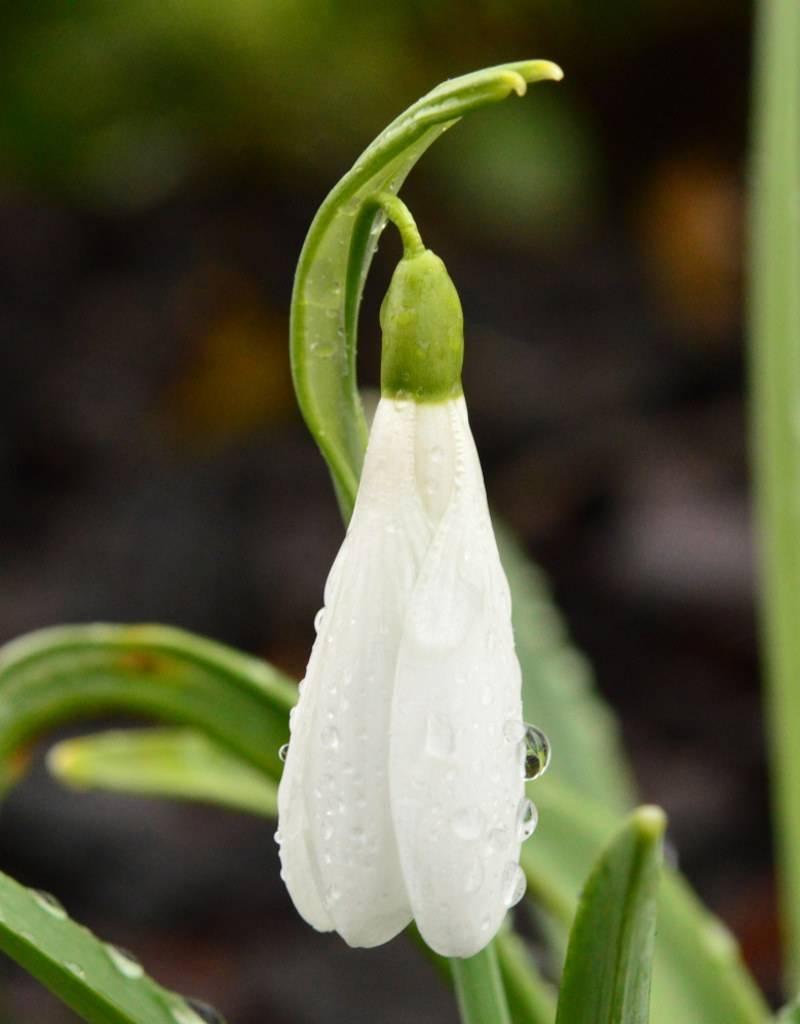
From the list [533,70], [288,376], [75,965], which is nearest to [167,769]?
[75,965]

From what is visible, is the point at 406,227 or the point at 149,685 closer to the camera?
the point at 406,227

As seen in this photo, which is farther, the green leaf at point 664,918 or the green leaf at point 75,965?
the green leaf at point 664,918

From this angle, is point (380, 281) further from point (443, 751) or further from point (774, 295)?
point (443, 751)

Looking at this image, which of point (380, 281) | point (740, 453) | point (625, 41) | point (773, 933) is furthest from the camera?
point (625, 41)

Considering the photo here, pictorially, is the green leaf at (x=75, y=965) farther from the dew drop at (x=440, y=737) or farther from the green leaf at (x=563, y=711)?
the green leaf at (x=563, y=711)

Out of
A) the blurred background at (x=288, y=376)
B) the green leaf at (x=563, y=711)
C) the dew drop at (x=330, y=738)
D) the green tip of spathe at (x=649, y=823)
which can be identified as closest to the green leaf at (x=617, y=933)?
the green tip of spathe at (x=649, y=823)

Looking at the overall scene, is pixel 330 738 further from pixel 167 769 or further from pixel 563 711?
pixel 563 711

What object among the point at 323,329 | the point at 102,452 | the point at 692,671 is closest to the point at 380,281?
the point at 102,452

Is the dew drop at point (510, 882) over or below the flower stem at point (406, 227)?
below
